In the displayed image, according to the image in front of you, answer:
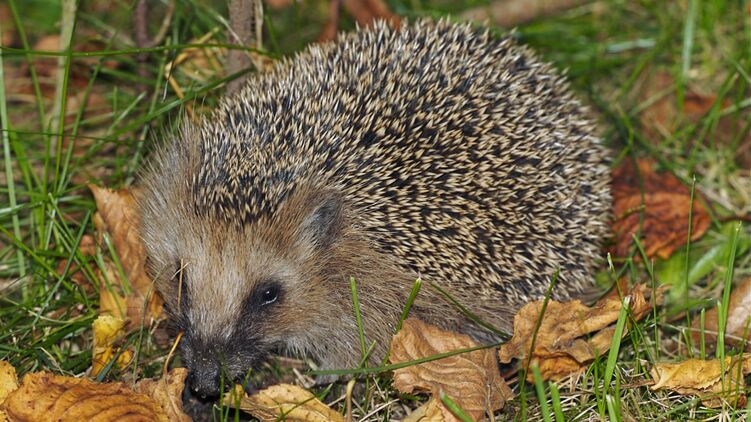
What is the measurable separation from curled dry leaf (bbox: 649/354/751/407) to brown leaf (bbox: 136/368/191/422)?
1.68m

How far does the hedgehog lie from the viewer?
3.56 m

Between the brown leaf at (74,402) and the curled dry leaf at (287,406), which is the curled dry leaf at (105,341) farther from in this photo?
the curled dry leaf at (287,406)

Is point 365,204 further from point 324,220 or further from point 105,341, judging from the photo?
point 105,341

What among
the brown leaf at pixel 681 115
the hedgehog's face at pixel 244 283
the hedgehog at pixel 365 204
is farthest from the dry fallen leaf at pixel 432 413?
the brown leaf at pixel 681 115

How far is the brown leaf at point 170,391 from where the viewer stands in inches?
136

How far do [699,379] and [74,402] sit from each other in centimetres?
214

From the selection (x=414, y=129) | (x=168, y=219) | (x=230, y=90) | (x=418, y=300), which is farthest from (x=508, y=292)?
(x=230, y=90)

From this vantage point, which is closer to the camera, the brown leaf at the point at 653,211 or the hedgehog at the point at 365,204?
the hedgehog at the point at 365,204

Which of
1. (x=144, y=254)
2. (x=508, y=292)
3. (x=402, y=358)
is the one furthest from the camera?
(x=144, y=254)

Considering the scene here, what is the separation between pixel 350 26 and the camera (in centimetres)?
563

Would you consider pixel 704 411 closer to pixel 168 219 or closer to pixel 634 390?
pixel 634 390

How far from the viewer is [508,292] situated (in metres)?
3.85

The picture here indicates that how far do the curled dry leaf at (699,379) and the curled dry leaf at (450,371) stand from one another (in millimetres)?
546

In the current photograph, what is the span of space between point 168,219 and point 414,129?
1032mm
